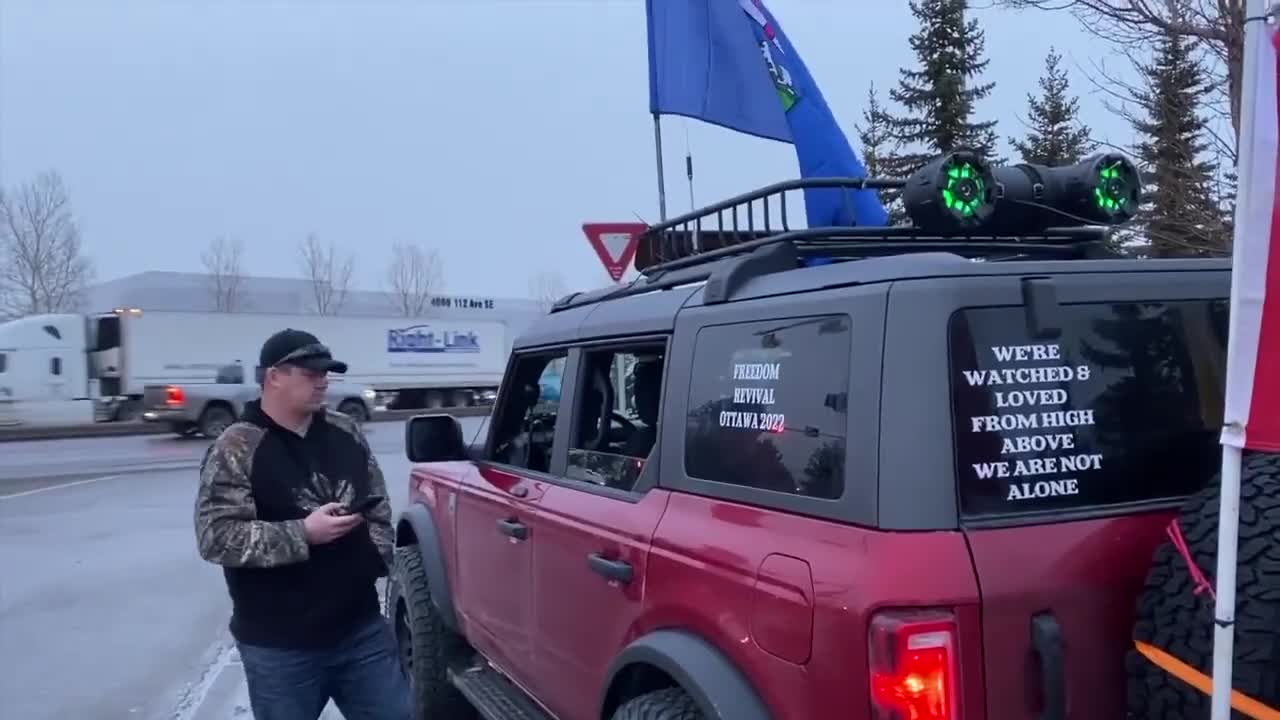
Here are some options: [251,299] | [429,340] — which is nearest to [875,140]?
[429,340]

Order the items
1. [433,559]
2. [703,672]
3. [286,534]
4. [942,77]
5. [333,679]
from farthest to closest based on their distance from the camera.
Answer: [942,77] < [433,559] < [333,679] < [286,534] < [703,672]

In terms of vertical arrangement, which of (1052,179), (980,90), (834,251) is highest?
(980,90)

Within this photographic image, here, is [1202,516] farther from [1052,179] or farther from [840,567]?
[1052,179]

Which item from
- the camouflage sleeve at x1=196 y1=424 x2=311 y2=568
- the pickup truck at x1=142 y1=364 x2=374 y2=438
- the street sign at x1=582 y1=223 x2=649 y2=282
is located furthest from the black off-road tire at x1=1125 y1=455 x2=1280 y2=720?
the pickup truck at x1=142 y1=364 x2=374 y2=438

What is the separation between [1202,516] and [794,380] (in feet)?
2.90

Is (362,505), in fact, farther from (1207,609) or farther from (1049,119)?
(1049,119)

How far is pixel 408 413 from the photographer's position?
115 ft

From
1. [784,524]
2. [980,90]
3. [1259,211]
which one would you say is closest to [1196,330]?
[1259,211]

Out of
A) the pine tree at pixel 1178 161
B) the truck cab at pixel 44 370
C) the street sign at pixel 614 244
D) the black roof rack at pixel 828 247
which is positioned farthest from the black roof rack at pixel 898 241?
the truck cab at pixel 44 370

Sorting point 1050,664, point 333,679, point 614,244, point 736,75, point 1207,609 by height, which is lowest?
point 333,679

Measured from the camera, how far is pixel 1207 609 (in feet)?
6.54

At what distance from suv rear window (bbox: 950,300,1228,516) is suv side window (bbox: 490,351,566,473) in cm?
230

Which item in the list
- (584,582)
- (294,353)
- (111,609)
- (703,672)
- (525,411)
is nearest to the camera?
(703,672)

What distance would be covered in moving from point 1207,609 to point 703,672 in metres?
1.04
